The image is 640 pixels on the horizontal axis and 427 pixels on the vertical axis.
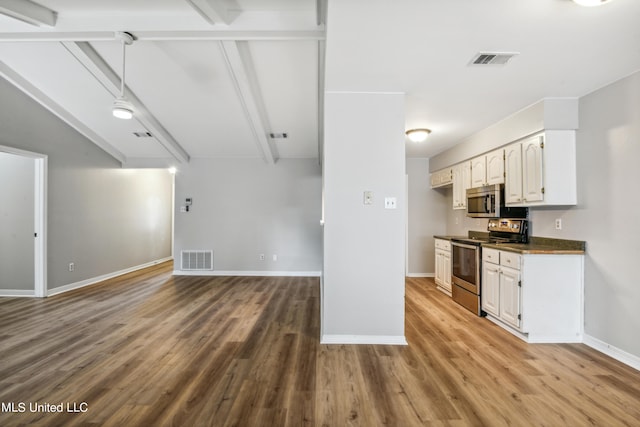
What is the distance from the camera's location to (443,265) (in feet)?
15.0

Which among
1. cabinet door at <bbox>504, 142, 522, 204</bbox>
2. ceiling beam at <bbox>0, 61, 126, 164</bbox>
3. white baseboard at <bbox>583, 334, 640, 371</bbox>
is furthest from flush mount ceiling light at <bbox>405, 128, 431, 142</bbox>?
ceiling beam at <bbox>0, 61, 126, 164</bbox>

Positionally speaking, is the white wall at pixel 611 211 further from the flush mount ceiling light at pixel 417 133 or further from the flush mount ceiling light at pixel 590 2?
the flush mount ceiling light at pixel 417 133

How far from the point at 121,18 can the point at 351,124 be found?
239 centimetres

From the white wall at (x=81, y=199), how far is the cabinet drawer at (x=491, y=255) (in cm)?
613

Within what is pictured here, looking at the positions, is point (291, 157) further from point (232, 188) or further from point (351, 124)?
point (351, 124)

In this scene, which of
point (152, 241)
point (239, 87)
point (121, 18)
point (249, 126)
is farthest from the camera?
point (152, 241)

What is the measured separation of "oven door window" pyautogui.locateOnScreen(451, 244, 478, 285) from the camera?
3631 mm

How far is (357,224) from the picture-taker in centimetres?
278

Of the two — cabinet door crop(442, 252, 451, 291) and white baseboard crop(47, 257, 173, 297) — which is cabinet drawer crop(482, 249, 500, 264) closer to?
cabinet door crop(442, 252, 451, 291)

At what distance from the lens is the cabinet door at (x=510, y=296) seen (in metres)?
2.88

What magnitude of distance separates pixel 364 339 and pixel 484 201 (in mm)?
2476

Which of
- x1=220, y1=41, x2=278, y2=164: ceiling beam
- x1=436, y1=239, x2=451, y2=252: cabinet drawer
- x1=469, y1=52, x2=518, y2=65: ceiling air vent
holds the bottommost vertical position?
x1=436, y1=239, x2=451, y2=252: cabinet drawer

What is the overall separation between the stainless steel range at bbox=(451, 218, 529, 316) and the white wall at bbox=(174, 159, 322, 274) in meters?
2.74

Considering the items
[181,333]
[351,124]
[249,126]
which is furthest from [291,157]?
[181,333]
